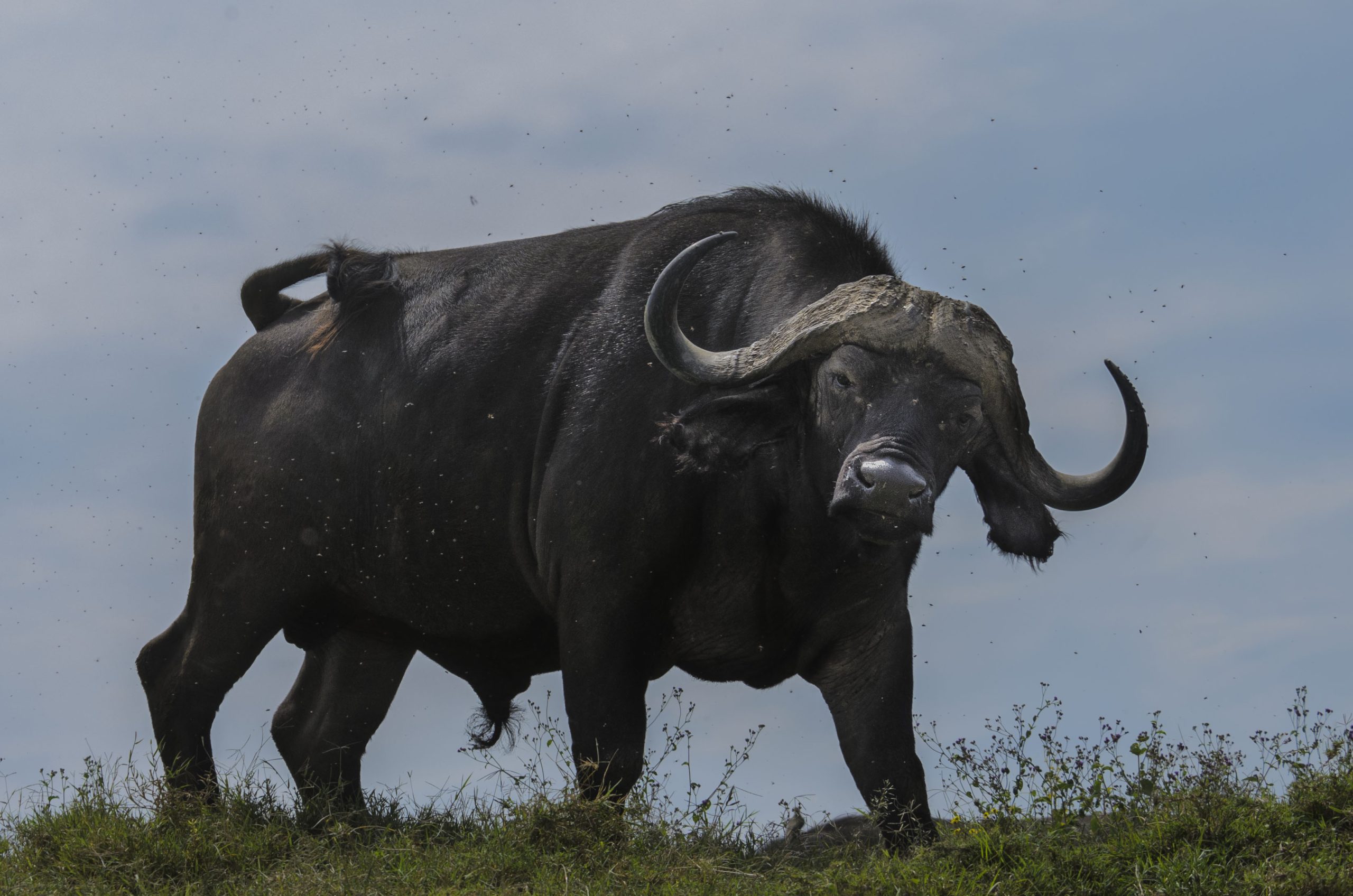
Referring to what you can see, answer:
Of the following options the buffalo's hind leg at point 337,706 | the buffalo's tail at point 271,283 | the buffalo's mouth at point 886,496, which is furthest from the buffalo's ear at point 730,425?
the buffalo's tail at point 271,283

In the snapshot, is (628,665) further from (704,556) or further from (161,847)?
(161,847)

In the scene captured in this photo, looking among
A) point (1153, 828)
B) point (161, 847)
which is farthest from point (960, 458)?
point (161, 847)

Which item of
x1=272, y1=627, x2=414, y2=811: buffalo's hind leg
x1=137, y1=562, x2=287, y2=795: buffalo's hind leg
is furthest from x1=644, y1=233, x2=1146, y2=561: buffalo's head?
x1=272, y1=627, x2=414, y2=811: buffalo's hind leg

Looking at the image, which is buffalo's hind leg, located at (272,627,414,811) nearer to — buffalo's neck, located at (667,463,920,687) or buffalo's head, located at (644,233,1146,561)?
buffalo's neck, located at (667,463,920,687)

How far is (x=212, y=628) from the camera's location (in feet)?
27.9

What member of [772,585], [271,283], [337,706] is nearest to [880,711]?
[772,585]

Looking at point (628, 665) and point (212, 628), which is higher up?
point (212, 628)

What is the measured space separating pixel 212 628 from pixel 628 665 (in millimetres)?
2739

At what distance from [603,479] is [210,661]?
108 inches

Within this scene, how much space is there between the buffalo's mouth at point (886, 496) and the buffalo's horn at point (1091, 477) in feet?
3.12

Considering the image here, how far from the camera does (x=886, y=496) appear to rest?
240 inches

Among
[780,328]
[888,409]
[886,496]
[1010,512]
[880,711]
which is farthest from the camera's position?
[880,711]

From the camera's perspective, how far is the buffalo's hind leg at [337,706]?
30.0 ft

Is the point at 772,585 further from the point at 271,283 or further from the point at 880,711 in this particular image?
the point at 271,283
